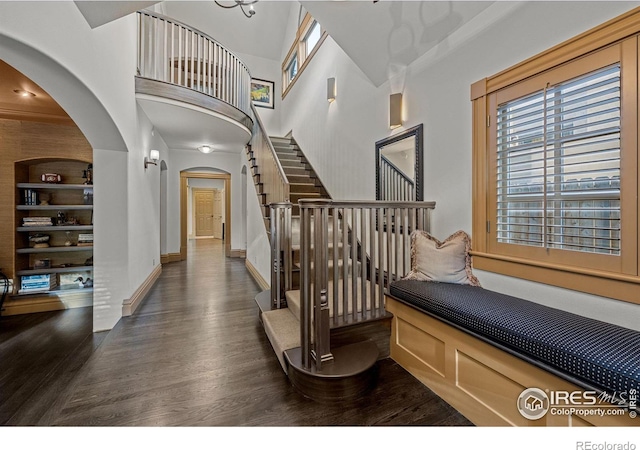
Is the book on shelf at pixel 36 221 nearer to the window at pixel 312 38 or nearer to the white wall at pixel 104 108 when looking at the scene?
the white wall at pixel 104 108

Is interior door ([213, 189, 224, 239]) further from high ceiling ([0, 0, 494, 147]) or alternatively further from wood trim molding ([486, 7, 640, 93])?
wood trim molding ([486, 7, 640, 93])

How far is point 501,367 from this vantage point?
→ 141 centimetres

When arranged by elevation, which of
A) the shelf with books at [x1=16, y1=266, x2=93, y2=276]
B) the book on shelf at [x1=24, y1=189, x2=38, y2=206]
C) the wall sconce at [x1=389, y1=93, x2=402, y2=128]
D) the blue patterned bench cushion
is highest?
the wall sconce at [x1=389, y1=93, x2=402, y2=128]

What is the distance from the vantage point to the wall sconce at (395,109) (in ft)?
9.23

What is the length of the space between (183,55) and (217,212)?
8483mm

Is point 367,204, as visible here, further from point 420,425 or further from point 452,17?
point 452,17

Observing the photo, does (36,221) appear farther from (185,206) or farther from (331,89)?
(331,89)

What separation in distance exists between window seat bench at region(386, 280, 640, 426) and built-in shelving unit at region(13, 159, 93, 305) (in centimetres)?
419

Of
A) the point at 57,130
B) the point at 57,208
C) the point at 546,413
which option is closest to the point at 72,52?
the point at 57,130

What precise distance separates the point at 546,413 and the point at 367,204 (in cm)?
148

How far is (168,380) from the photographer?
1.95 m

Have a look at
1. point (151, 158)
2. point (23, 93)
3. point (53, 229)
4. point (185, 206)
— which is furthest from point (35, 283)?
point (185, 206)

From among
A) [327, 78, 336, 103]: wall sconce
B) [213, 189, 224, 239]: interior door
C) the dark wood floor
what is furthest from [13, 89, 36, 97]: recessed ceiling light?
[213, 189, 224, 239]: interior door

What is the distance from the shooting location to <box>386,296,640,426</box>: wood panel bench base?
1.19 meters
